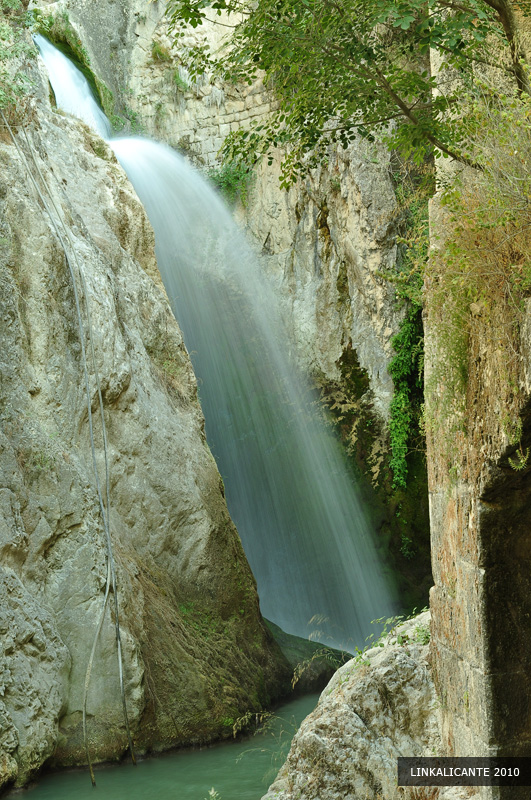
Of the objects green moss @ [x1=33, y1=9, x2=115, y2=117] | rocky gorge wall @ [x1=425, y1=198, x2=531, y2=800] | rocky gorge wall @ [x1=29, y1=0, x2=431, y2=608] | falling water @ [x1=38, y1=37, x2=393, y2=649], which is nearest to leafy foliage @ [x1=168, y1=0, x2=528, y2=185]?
rocky gorge wall @ [x1=425, y1=198, x2=531, y2=800]

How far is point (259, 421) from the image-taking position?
53.2ft

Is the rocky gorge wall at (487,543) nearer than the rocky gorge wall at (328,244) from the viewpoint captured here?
Yes

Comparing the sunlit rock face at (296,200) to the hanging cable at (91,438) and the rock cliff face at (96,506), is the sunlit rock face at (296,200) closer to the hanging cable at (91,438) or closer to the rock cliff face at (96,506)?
the rock cliff face at (96,506)

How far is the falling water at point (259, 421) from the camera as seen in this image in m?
14.7

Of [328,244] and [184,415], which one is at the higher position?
[328,244]

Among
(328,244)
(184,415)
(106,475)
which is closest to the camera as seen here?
(106,475)

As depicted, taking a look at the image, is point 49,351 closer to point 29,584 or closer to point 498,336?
point 29,584

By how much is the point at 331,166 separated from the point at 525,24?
10.3 meters

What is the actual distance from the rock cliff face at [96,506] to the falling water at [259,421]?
393cm

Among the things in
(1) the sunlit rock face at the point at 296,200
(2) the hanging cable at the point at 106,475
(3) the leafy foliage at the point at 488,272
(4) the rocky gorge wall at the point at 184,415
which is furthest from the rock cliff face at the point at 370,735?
(1) the sunlit rock face at the point at 296,200

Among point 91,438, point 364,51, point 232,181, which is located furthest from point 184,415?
point 232,181

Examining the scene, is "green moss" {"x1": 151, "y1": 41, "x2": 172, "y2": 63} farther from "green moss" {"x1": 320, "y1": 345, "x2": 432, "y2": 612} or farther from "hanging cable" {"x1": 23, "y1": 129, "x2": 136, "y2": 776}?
"hanging cable" {"x1": 23, "y1": 129, "x2": 136, "y2": 776}

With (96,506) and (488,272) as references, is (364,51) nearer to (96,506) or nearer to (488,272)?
(488,272)

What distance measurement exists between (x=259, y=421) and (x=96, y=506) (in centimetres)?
803
